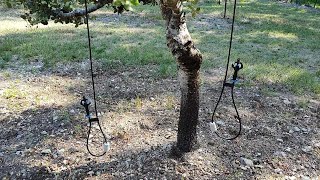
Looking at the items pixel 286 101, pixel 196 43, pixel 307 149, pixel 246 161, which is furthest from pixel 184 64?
pixel 196 43

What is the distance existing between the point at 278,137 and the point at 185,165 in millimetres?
1321

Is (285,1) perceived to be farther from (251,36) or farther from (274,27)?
(251,36)

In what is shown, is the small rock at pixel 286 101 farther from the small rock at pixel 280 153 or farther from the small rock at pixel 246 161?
the small rock at pixel 246 161

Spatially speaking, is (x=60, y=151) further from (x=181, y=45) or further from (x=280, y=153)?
(x=280, y=153)

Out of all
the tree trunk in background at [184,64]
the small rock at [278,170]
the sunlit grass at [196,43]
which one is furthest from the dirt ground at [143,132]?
the sunlit grass at [196,43]

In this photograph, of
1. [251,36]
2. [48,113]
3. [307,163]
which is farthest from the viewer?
[251,36]

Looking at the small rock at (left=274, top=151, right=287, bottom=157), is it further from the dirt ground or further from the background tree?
the background tree

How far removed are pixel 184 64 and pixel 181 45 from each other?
8.6 inches

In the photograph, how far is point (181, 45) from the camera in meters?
2.88

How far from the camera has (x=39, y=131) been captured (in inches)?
169

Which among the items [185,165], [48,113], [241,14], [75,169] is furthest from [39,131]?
[241,14]

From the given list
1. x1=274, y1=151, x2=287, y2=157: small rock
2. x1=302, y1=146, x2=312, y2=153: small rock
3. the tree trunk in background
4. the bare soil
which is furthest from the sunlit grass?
the tree trunk in background

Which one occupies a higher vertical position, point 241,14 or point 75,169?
point 241,14

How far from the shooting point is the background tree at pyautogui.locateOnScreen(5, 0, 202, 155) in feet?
9.30
